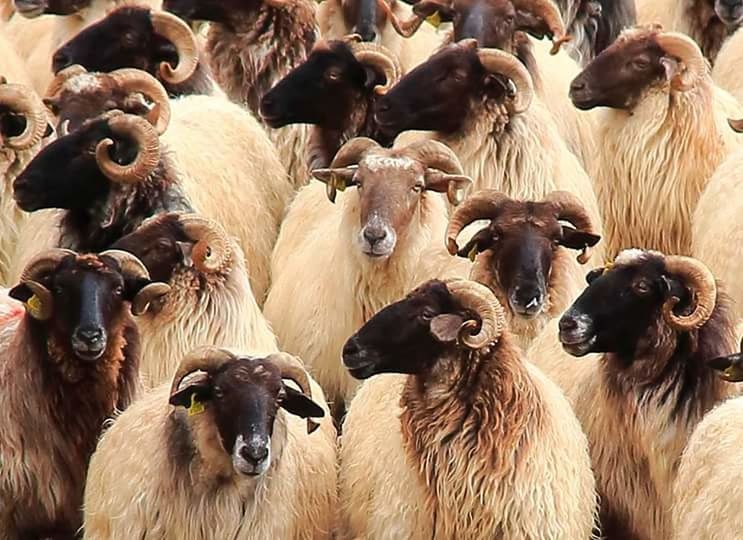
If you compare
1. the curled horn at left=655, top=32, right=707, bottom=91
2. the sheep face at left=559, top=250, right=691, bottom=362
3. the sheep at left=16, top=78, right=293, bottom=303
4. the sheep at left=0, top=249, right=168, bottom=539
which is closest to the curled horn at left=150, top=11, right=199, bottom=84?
the sheep at left=16, top=78, right=293, bottom=303

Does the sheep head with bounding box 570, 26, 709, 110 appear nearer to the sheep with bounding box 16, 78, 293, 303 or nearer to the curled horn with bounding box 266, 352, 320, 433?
the sheep with bounding box 16, 78, 293, 303

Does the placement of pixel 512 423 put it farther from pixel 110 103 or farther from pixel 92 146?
pixel 110 103

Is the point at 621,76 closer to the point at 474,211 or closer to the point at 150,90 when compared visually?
the point at 474,211

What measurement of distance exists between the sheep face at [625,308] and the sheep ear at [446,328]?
63 cm

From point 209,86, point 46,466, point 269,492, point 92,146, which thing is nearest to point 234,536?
point 269,492

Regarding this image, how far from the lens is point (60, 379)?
9625mm

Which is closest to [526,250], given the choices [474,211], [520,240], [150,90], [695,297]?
[520,240]

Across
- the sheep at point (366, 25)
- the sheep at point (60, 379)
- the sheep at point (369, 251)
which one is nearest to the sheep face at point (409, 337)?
the sheep at point (60, 379)

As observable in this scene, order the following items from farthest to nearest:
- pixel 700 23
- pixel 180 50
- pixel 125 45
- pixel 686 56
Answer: pixel 700 23 < pixel 125 45 < pixel 180 50 < pixel 686 56

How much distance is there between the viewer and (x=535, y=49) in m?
13.5

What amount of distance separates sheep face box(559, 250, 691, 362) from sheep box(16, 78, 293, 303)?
2.26 meters

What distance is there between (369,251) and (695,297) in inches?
65.1

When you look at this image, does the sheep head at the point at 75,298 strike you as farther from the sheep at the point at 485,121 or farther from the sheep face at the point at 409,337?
the sheep at the point at 485,121

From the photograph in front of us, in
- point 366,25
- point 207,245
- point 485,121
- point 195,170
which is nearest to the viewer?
point 207,245
